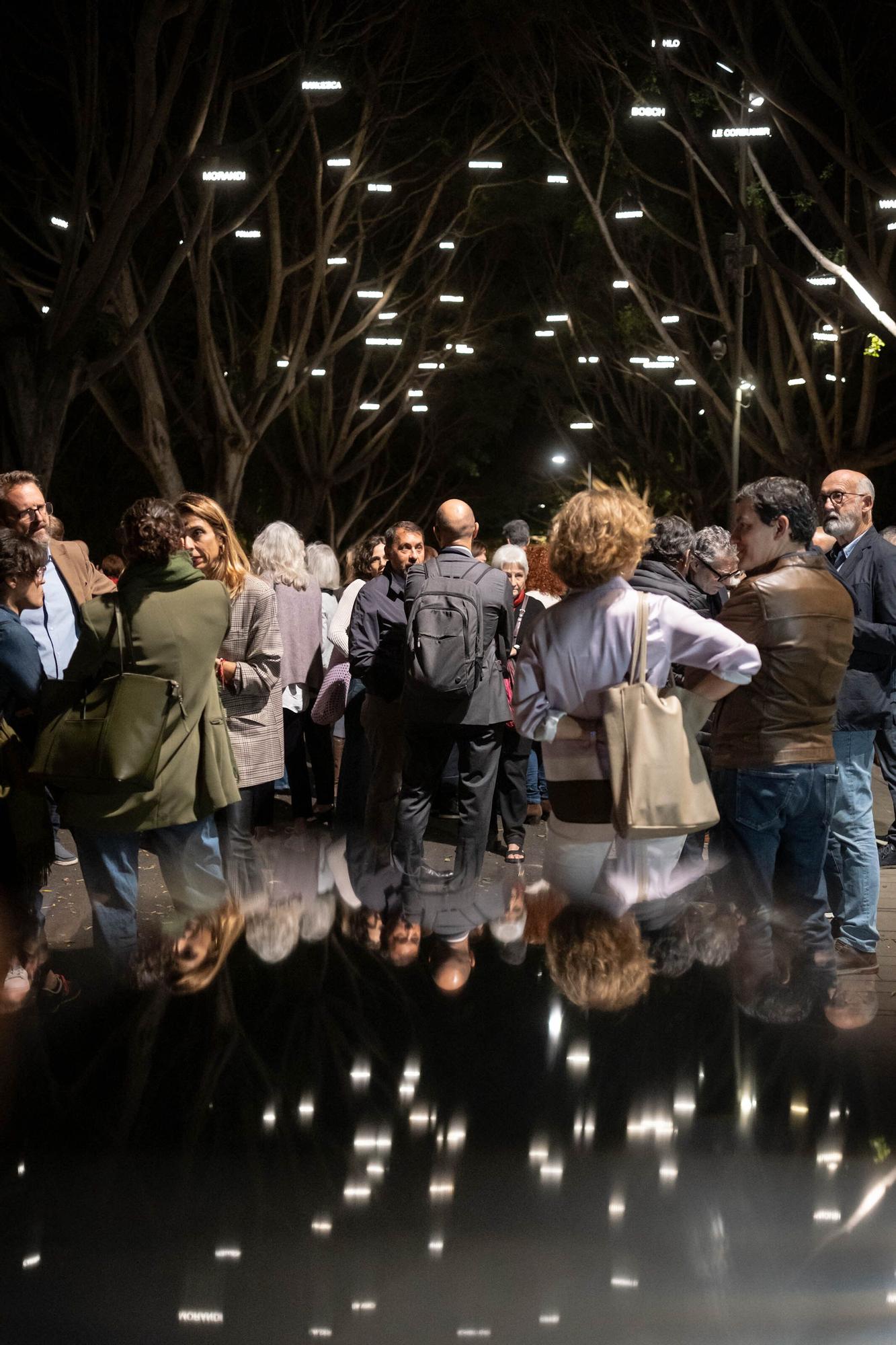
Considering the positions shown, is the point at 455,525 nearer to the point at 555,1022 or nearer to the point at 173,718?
the point at 173,718

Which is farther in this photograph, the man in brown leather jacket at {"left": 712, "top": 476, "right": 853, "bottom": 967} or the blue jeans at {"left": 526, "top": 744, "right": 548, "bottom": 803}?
the blue jeans at {"left": 526, "top": 744, "right": 548, "bottom": 803}

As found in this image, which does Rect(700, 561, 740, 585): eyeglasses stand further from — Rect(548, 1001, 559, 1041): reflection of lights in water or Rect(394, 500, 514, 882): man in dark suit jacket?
Rect(548, 1001, 559, 1041): reflection of lights in water

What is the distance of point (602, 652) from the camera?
418 cm

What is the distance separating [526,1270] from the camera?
340 centimetres

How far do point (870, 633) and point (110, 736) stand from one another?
307 cm

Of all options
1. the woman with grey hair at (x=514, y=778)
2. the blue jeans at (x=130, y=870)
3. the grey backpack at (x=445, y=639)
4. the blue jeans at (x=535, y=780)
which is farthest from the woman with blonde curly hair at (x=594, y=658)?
the blue jeans at (x=535, y=780)

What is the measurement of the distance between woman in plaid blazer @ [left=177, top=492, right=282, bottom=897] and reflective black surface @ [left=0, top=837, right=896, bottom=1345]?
1.12 metres

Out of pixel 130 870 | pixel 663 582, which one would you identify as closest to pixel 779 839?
pixel 663 582

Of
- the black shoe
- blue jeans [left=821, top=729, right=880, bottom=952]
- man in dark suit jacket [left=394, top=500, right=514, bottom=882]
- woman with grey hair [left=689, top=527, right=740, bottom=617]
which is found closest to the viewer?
blue jeans [left=821, top=729, right=880, bottom=952]

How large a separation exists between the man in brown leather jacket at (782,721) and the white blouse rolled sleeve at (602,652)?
33cm

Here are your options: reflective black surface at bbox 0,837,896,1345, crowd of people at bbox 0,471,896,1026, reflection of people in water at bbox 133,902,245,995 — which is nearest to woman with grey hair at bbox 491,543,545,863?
crowd of people at bbox 0,471,896,1026

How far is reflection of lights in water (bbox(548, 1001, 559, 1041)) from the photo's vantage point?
432 cm

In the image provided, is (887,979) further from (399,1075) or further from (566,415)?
(566,415)

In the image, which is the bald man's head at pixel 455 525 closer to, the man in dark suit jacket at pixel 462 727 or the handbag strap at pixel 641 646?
the man in dark suit jacket at pixel 462 727
